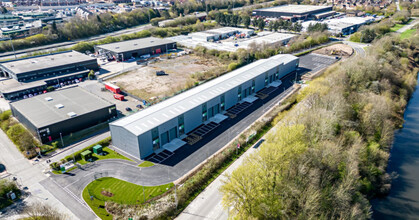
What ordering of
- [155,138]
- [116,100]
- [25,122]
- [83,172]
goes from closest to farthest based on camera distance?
[83,172] < [155,138] < [25,122] < [116,100]

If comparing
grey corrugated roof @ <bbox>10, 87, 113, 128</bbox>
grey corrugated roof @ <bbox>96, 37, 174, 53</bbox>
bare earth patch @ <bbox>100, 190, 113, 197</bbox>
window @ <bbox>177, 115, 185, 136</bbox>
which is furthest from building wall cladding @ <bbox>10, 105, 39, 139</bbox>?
grey corrugated roof @ <bbox>96, 37, 174, 53</bbox>

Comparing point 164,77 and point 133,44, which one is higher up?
point 133,44

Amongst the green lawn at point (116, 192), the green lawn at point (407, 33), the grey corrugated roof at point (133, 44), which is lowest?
the green lawn at point (116, 192)

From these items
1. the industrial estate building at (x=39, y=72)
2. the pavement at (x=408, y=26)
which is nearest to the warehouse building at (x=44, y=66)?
the industrial estate building at (x=39, y=72)

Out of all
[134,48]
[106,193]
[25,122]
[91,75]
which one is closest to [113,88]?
[91,75]

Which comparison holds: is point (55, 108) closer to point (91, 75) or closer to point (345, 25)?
point (91, 75)

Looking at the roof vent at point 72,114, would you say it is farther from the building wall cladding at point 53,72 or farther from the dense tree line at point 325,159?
the dense tree line at point 325,159

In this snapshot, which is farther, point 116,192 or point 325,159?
point 116,192

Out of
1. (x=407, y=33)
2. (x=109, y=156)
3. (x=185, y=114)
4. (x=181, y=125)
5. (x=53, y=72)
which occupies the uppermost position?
(x=407, y=33)
